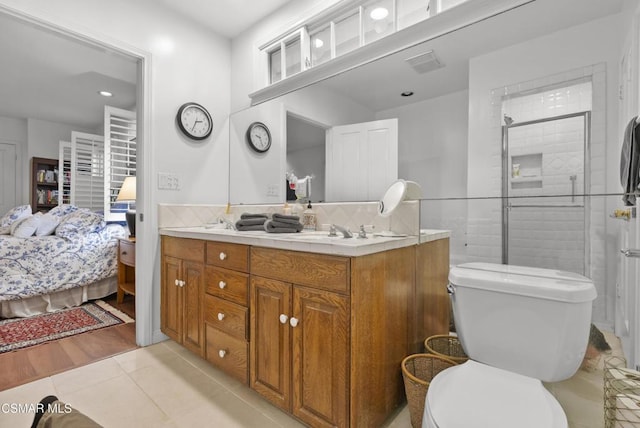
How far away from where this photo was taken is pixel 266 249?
57.6 inches

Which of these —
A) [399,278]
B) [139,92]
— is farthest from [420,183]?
[139,92]

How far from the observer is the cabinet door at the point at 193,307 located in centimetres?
188

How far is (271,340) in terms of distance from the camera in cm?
143

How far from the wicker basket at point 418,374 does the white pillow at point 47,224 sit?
363 cm

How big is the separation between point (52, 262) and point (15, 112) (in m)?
3.27

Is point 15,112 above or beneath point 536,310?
above

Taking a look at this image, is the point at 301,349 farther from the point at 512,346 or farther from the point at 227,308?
the point at 512,346

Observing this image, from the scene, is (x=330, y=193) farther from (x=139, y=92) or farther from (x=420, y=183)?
(x=139, y=92)

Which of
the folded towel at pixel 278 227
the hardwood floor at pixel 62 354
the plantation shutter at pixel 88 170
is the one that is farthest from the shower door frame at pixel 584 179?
the plantation shutter at pixel 88 170

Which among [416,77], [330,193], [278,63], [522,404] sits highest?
[278,63]

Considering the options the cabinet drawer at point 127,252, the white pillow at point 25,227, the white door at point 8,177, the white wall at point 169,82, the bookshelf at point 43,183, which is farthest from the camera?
the bookshelf at point 43,183

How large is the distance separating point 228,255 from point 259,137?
1168 millimetres

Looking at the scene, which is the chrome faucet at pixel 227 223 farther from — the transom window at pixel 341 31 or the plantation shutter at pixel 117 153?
the plantation shutter at pixel 117 153

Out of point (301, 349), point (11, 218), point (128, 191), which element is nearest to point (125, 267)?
point (128, 191)
